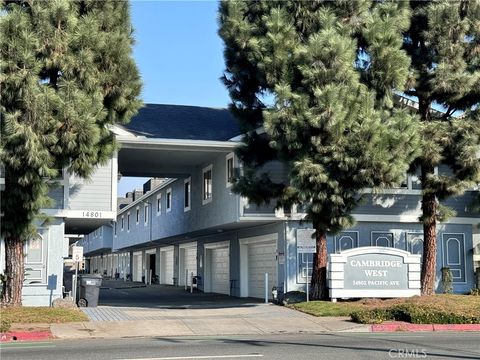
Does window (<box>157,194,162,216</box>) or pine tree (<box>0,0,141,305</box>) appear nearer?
pine tree (<box>0,0,141,305</box>)

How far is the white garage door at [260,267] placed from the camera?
984 inches

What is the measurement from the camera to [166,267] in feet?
141

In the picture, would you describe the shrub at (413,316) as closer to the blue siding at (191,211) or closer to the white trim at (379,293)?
the white trim at (379,293)

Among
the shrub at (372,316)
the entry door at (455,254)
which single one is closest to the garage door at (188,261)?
the entry door at (455,254)

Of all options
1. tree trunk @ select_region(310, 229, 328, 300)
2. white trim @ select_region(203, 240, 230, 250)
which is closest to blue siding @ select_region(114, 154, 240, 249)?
white trim @ select_region(203, 240, 230, 250)

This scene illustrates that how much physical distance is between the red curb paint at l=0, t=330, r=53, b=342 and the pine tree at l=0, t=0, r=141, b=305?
148 inches

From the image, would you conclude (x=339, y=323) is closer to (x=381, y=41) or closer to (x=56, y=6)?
(x=381, y=41)

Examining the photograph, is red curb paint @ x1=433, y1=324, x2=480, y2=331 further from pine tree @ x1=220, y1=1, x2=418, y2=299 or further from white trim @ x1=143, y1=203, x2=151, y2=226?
white trim @ x1=143, y1=203, x2=151, y2=226

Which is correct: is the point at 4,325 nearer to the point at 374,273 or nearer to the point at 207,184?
the point at 374,273

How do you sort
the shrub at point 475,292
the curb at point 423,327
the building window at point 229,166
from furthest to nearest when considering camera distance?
the building window at point 229,166, the shrub at point 475,292, the curb at point 423,327

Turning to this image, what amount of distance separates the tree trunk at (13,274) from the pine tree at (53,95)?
0.03m

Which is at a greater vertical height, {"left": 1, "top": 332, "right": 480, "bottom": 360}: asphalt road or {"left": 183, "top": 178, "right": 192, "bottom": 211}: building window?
{"left": 183, "top": 178, "right": 192, "bottom": 211}: building window

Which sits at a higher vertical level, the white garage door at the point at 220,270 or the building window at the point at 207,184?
the building window at the point at 207,184

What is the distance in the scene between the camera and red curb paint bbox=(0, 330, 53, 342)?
1422 centimetres
